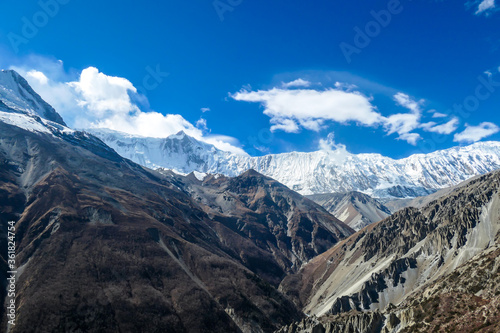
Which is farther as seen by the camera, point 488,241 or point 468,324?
point 488,241

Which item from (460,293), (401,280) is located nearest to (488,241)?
(401,280)

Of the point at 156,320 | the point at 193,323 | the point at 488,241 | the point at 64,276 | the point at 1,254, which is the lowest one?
the point at 488,241

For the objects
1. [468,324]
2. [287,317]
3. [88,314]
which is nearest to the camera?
[468,324]

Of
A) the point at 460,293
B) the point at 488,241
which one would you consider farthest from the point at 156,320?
the point at 488,241

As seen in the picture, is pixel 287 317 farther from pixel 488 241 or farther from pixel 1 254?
pixel 1 254

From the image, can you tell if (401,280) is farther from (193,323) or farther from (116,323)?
(116,323)

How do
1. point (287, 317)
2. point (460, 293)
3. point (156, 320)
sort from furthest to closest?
point (287, 317), point (156, 320), point (460, 293)

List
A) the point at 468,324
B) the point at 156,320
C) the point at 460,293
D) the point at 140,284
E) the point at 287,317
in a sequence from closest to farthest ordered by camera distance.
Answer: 1. the point at 468,324
2. the point at 460,293
3. the point at 156,320
4. the point at 140,284
5. the point at 287,317

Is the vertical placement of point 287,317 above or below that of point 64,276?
below

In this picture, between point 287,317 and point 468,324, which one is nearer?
point 468,324
